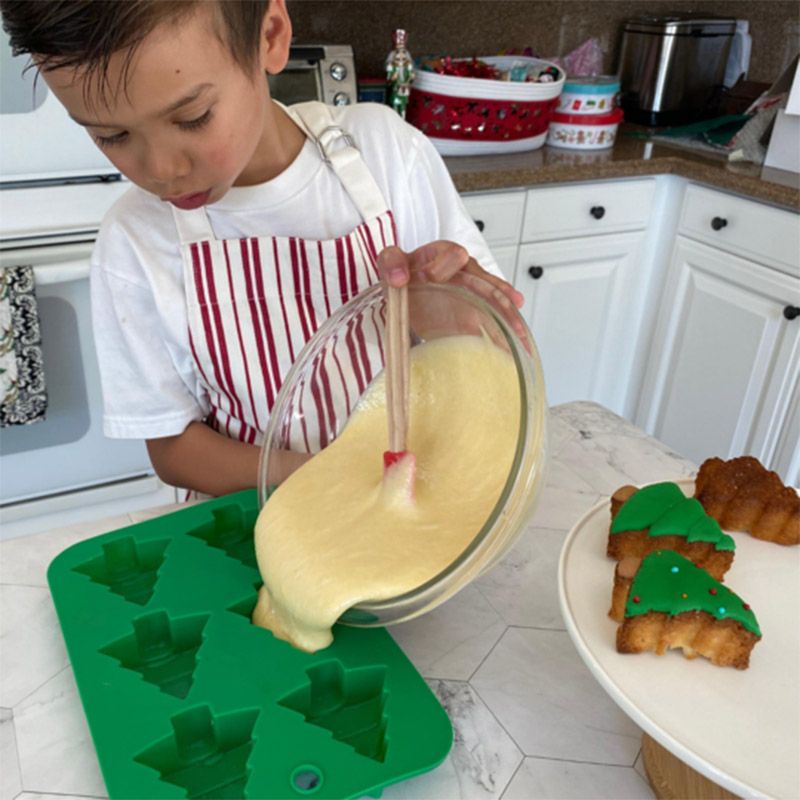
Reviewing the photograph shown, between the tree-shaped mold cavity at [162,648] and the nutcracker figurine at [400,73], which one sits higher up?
the nutcracker figurine at [400,73]

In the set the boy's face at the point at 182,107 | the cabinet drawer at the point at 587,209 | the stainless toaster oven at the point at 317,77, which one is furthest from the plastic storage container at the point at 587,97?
the boy's face at the point at 182,107

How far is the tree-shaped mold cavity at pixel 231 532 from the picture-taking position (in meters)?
0.68

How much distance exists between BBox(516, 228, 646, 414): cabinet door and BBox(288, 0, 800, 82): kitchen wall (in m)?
0.65

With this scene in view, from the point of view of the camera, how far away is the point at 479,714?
1.84 ft

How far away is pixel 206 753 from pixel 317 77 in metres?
1.48

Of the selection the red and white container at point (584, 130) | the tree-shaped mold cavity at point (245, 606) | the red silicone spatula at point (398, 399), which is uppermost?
the red silicone spatula at point (398, 399)

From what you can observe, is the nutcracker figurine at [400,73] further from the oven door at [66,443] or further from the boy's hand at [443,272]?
the boy's hand at [443,272]

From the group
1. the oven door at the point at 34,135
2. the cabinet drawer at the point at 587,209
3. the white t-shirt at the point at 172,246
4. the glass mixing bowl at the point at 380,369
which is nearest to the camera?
the glass mixing bowl at the point at 380,369

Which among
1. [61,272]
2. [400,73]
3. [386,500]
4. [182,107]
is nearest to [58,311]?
[61,272]

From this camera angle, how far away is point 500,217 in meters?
1.77

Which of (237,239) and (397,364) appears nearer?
(397,364)

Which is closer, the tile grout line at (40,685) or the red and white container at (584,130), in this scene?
the tile grout line at (40,685)

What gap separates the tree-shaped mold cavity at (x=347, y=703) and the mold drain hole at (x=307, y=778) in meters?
0.04

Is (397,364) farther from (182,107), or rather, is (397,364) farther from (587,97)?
(587,97)
